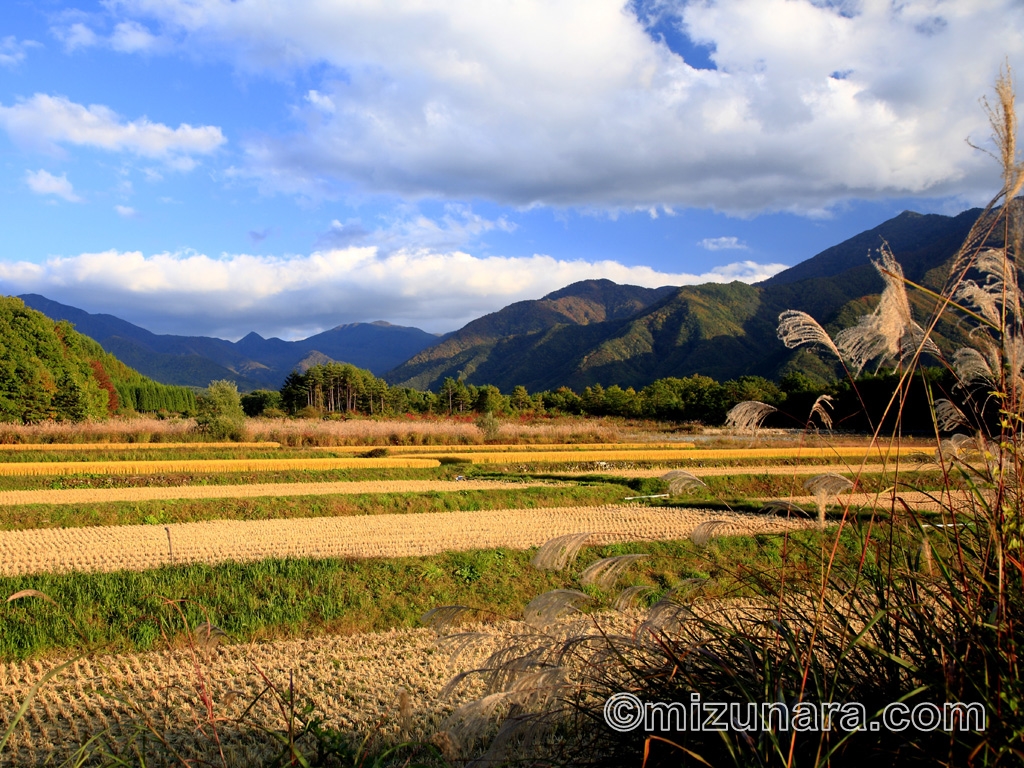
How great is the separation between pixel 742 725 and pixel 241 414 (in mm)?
31970

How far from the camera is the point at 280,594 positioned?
8969 mm

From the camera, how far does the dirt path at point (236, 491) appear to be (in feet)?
51.6

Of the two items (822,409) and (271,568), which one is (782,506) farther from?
(271,568)

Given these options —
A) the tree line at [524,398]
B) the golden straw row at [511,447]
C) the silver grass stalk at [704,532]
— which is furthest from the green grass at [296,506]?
the tree line at [524,398]

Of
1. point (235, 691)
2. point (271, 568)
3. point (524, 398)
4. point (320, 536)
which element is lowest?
point (320, 536)

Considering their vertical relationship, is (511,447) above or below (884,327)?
below

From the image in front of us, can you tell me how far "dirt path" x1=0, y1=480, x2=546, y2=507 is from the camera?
15.7 metres

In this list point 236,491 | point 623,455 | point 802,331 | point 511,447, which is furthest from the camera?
point 511,447

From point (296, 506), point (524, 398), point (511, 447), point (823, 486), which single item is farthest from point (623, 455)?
point (524, 398)

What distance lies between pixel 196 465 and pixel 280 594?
14.5m

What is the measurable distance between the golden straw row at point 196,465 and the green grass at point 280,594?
487 inches

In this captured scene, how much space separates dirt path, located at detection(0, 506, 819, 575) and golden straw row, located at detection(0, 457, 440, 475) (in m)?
8.11

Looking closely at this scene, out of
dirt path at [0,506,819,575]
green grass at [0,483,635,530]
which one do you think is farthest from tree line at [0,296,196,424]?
dirt path at [0,506,819,575]

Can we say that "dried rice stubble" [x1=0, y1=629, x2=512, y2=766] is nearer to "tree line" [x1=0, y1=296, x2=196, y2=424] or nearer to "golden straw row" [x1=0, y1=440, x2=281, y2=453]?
"golden straw row" [x1=0, y1=440, x2=281, y2=453]
